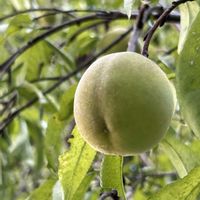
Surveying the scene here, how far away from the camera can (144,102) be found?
721 millimetres

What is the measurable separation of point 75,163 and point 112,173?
66 mm

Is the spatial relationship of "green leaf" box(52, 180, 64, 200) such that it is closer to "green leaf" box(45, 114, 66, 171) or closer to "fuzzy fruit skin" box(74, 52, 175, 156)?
"fuzzy fruit skin" box(74, 52, 175, 156)

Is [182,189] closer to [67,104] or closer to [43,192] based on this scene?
[43,192]

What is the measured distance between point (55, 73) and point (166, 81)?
1.08m

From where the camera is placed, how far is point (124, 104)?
718 millimetres

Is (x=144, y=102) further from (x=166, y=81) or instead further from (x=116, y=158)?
(x=116, y=158)

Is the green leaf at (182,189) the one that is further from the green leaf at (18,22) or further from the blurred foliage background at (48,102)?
the green leaf at (18,22)

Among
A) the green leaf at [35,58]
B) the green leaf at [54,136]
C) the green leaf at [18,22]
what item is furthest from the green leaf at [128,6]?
the green leaf at [35,58]

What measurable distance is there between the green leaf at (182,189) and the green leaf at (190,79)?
8 centimetres

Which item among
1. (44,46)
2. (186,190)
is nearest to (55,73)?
(44,46)

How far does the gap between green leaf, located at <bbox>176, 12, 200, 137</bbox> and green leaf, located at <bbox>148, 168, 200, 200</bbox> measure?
0.28 feet

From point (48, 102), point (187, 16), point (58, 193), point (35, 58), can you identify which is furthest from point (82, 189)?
point (35, 58)

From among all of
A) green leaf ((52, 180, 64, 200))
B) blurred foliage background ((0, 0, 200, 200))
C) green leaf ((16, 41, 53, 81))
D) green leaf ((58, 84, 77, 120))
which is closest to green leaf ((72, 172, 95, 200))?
green leaf ((52, 180, 64, 200))

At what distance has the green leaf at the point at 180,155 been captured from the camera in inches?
37.2
